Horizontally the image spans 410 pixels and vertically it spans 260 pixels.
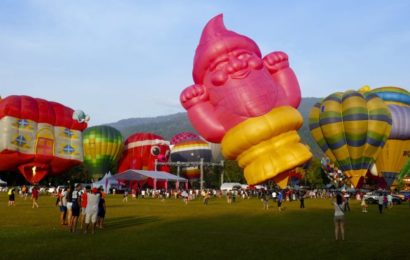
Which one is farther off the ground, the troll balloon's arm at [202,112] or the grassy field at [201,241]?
the troll balloon's arm at [202,112]

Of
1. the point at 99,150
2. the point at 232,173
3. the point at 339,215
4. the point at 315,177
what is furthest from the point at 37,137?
the point at 315,177

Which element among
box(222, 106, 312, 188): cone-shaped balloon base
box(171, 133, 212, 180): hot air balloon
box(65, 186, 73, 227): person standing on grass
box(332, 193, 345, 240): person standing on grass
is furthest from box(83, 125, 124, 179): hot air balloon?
box(332, 193, 345, 240): person standing on grass

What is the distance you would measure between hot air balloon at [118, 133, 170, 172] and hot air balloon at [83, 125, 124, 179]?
3775mm

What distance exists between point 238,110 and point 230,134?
1.47 meters

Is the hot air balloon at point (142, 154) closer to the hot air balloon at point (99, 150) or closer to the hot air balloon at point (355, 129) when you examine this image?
the hot air balloon at point (99, 150)

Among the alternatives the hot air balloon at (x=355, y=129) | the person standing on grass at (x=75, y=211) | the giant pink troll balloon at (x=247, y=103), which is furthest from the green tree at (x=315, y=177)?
the person standing on grass at (x=75, y=211)

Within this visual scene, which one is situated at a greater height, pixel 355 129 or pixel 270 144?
pixel 355 129

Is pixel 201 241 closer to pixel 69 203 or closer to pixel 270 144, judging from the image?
pixel 69 203

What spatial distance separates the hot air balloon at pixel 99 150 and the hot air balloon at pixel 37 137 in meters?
11.4

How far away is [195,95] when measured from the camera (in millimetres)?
Result: 28219

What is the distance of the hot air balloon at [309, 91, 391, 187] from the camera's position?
138ft

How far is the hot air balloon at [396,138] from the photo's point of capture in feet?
157

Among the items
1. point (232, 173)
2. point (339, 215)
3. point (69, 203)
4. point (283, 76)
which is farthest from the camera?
point (232, 173)

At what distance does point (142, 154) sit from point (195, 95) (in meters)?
37.2
